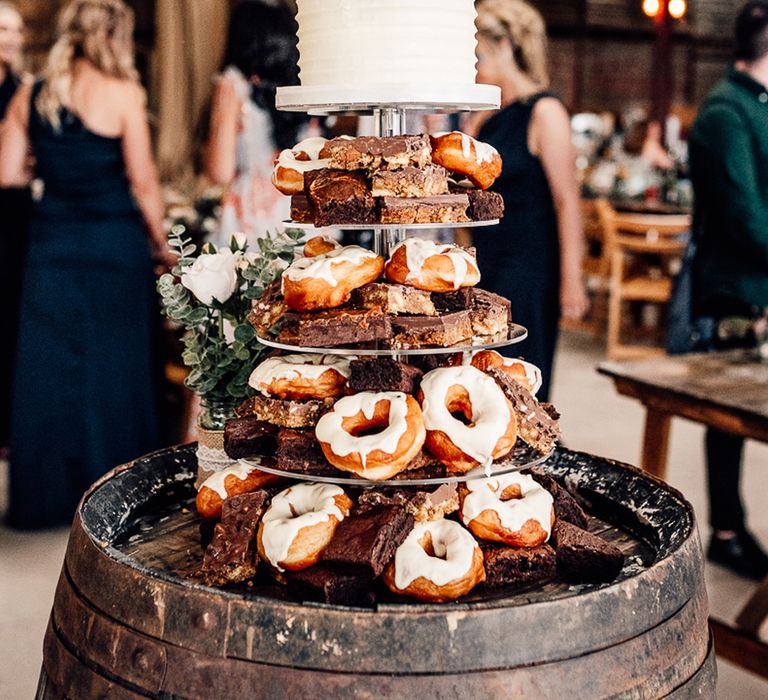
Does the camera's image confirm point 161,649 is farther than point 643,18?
No

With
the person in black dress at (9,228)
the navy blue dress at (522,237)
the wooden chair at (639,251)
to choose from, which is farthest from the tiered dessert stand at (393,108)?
the wooden chair at (639,251)

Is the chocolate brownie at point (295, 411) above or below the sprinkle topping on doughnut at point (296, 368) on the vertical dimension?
below

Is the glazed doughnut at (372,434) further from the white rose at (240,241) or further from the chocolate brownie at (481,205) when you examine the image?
the white rose at (240,241)

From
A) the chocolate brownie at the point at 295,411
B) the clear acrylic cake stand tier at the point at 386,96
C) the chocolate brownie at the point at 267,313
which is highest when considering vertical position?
the clear acrylic cake stand tier at the point at 386,96

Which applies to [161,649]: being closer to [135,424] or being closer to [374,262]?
[374,262]

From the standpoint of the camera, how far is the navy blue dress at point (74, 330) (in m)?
3.76

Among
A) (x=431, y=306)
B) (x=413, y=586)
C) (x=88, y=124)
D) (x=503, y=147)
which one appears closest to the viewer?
(x=413, y=586)

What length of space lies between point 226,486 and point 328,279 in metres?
0.40

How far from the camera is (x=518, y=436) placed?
5.07ft

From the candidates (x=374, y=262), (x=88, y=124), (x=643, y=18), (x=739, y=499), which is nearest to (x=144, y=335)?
(x=88, y=124)

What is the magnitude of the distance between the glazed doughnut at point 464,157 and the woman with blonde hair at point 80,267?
244 cm

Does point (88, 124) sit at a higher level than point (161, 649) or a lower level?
higher

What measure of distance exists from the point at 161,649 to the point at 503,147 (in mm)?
2526

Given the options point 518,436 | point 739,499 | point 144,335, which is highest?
point 518,436
